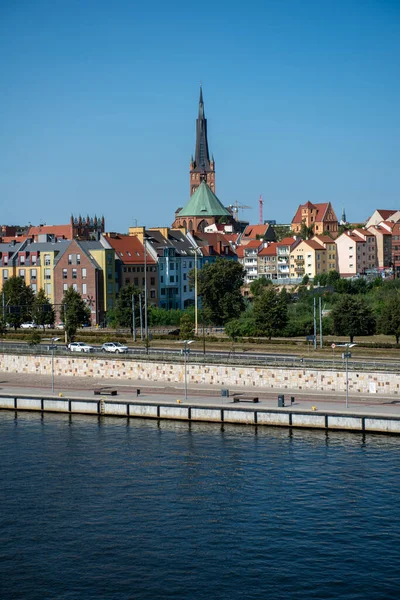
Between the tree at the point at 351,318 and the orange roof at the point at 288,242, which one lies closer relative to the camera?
the tree at the point at 351,318

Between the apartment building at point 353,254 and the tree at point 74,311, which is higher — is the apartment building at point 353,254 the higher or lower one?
the higher one

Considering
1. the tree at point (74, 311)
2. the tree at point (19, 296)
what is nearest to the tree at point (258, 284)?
the tree at point (19, 296)

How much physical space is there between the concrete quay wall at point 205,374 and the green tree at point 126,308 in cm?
2649

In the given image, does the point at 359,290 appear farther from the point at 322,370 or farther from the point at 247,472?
the point at 247,472

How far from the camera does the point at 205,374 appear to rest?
3078 inches

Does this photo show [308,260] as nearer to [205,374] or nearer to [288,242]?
[288,242]

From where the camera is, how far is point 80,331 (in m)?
113

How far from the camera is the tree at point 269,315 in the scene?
103 meters

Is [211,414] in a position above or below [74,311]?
below

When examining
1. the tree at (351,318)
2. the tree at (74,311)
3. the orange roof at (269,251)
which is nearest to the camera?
the tree at (351,318)

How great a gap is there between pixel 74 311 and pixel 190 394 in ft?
128

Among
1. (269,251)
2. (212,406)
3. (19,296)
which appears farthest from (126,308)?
(269,251)

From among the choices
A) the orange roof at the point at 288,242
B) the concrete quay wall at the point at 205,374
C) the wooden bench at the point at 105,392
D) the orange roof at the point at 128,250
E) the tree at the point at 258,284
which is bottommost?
the wooden bench at the point at 105,392

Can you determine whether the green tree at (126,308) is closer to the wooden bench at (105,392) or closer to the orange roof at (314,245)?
the wooden bench at (105,392)
